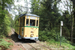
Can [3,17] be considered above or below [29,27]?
above

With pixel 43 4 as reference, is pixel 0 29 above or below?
below

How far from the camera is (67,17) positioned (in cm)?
1421

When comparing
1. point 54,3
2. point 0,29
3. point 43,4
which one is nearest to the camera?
point 0,29

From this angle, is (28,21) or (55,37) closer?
(28,21)

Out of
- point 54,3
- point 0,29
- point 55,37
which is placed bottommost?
point 55,37

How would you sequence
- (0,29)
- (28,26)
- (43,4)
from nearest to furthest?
(28,26)
(0,29)
(43,4)

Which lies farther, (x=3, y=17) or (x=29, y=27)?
(x=3, y=17)

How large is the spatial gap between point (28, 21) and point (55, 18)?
6477 mm

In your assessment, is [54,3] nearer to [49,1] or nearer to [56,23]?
[49,1]

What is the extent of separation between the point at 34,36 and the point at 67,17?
8.85 m

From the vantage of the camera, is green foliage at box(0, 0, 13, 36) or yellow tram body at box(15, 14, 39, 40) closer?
yellow tram body at box(15, 14, 39, 40)

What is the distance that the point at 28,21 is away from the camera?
8.09 metres

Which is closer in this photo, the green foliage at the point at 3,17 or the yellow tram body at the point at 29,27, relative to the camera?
the yellow tram body at the point at 29,27

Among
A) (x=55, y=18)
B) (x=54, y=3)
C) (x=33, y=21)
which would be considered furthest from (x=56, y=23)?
(x=33, y=21)
